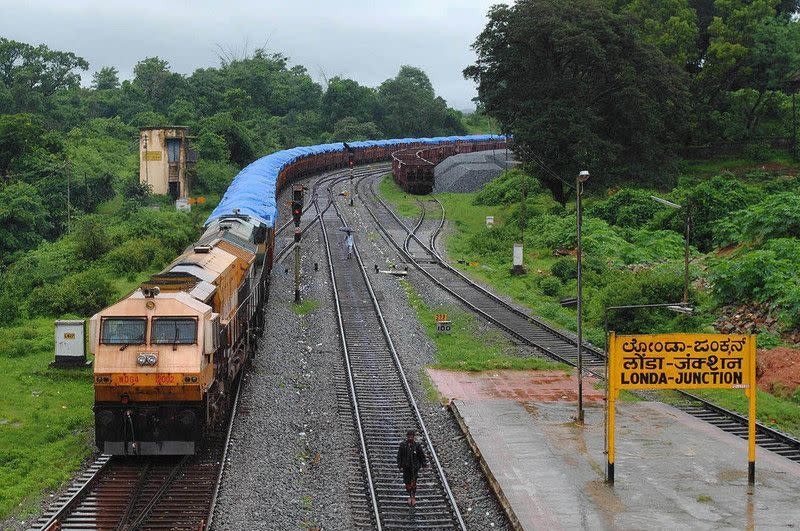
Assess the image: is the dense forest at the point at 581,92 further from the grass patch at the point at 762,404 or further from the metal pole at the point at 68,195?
the grass patch at the point at 762,404

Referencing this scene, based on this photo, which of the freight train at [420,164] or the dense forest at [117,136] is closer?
the dense forest at [117,136]

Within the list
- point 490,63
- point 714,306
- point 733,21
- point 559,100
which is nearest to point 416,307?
point 714,306

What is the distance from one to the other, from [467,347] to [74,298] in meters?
14.2

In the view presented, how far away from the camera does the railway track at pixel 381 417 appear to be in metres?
16.1

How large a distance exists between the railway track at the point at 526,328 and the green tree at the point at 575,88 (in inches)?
322

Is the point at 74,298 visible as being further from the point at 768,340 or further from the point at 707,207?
the point at 707,207

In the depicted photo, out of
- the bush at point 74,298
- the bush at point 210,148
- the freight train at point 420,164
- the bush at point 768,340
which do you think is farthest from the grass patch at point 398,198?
the bush at point 768,340

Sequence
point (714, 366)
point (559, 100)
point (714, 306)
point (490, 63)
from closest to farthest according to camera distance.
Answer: point (714, 366) < point (714, 306) < point (559, 100) < point (490, 63)

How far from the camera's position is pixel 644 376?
1734 centimetres

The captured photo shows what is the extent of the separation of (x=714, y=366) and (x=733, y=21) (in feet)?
193

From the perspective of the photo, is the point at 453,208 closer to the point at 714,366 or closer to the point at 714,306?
the point at 714,306

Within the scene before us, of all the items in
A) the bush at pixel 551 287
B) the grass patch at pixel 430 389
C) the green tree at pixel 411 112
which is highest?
the green tree at pixel 411 112

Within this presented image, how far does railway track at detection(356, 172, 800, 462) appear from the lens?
20.9m

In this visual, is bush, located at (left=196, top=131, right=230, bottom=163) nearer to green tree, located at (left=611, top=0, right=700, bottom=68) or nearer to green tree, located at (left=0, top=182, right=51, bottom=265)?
green tree, located at (left=0, top=182, right=51, bottom=265)
